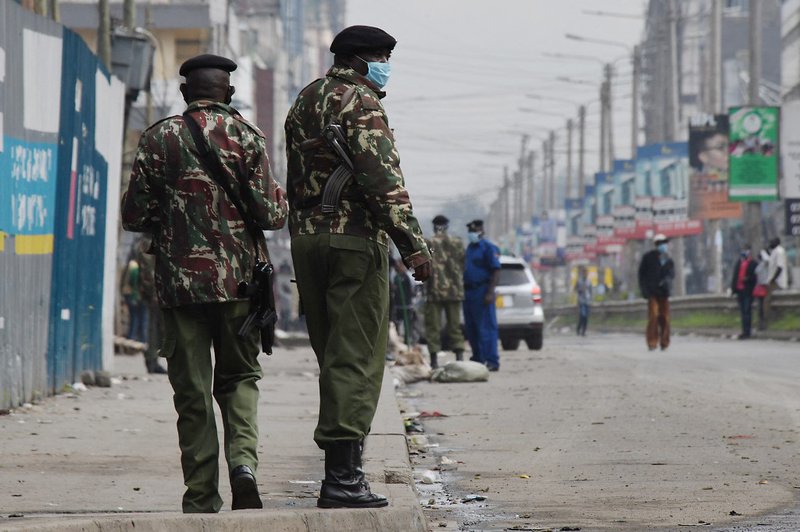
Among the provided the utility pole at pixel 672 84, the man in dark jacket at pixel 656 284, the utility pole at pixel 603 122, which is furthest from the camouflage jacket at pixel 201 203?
the utility pole at pixel 603 122

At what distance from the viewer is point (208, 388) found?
20.9 ft

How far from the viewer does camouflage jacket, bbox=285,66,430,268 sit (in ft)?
20.7

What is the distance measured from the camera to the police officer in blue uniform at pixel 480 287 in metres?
18.8

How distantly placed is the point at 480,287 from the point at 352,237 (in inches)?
495

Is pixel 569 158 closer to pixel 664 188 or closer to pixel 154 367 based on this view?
pixel 664 188

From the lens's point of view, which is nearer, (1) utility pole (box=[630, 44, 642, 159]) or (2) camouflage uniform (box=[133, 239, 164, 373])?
(2) camouflage uniform (box=[133, 239, 164, 373])

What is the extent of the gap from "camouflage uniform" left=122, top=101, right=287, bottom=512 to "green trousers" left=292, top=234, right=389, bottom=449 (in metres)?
0.24

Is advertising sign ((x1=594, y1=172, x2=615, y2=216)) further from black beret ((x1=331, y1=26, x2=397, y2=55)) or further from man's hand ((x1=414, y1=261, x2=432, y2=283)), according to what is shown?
man's hand ((x1=414, y1=261, x2=432, y2=283))

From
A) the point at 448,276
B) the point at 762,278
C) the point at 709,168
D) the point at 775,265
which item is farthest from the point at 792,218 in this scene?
the point at 448,276

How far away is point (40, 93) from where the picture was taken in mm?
12438

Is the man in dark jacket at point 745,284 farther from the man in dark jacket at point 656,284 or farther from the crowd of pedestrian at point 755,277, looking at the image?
the man in dark jacket at point 656,284

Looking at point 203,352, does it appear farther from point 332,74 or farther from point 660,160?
point 660,160

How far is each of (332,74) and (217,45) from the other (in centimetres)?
6270

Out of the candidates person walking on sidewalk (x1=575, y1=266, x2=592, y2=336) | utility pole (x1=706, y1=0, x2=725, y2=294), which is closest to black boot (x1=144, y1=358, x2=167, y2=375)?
utility pole (x1=706, y1=0, x2=725, y2=294)
